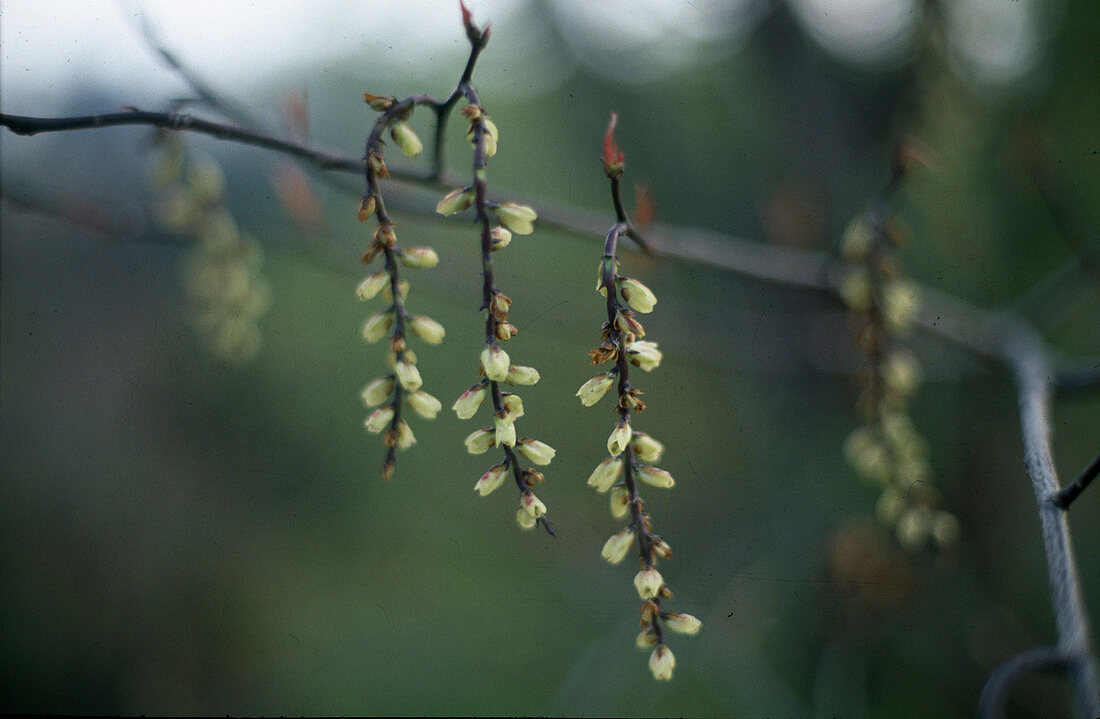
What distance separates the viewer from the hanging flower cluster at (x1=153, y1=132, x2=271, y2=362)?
141 cm

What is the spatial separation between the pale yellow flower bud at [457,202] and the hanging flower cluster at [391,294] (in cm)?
7

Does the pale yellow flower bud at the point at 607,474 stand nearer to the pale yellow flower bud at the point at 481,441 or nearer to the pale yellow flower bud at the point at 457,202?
the pale yellow flower bud at the point at 481,441

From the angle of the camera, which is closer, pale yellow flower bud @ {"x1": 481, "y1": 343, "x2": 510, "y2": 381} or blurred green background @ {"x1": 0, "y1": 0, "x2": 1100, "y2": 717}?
pale yellow flower bud @ {"x1": 481, "y1": 343, "x2": 510, "y2": 381}

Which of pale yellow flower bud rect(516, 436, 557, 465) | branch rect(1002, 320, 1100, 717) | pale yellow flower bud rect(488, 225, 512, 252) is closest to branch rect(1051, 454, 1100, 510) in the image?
branch rect(1002, 320, 1100, 717)

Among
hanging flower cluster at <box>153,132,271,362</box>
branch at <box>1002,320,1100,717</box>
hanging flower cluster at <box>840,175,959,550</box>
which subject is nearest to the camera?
branch at <box>1002,320,1100,717</box>

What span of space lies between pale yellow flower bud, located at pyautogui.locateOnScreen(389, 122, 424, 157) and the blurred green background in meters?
0.55

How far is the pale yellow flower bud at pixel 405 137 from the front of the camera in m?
0.83

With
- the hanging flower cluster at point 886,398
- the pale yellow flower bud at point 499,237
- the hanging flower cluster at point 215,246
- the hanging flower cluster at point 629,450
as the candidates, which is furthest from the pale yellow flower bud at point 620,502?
the hanging flower cluster at point 215,246

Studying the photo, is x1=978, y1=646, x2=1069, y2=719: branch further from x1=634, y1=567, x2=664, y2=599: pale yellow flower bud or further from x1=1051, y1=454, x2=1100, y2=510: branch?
x1=634, y1=567, x2=664, y2=599: pale yellow flower bud

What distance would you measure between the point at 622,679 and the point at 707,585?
1.50 ft

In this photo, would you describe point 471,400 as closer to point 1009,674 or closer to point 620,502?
point 620,502

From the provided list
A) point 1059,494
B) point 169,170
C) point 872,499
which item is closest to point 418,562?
point 872,499

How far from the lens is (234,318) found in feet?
4.98

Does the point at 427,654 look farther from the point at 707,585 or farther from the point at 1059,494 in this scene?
the point at 1059,494
